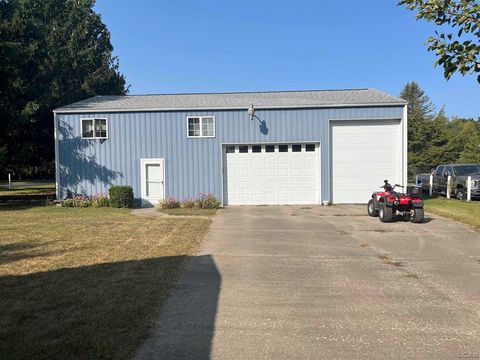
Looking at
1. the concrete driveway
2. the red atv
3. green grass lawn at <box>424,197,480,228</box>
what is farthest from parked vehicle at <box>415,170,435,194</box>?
the concrete driveway

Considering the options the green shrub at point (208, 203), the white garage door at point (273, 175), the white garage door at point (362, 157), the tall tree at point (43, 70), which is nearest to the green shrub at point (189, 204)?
the green shrub at point (208, 203)

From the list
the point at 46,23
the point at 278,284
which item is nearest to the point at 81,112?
the point at 278,284

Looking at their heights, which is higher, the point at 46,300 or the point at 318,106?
the point at 318,106

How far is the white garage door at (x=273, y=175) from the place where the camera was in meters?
17.8

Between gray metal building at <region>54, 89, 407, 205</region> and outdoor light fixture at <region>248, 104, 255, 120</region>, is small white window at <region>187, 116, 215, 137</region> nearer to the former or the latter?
gray metal building at <region>54, 89, 407, 205</region>

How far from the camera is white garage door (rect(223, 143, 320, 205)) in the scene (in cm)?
1783

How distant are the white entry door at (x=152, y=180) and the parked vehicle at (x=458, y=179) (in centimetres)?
1344

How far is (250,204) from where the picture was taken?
706 inches

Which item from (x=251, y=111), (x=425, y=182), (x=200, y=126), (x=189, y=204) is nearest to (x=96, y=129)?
(x=200, y=126)

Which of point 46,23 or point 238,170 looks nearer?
point 238,170

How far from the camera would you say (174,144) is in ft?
58.6

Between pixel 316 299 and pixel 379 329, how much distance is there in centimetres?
113

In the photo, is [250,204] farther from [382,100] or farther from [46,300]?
[46,300]

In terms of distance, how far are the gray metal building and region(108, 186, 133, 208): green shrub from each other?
3.98 feet
